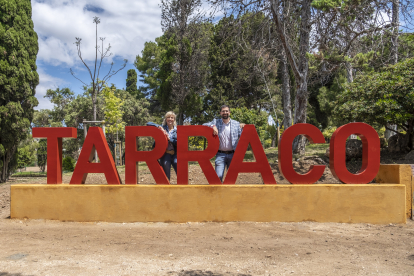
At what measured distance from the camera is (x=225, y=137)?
5.98 metres

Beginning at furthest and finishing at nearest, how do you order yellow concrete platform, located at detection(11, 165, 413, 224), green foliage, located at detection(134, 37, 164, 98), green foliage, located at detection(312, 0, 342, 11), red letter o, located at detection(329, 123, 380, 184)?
green foliage, located at detection(134, 37, 164, 98) < green foliage, located at detection(312, 0, 342, 11) < red letter o, located at detection(329, 123, 380, 184) < yellow concrete platform, located at detection(11, 165, 413, 224)

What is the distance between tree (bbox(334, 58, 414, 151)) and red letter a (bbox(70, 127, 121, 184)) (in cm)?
880

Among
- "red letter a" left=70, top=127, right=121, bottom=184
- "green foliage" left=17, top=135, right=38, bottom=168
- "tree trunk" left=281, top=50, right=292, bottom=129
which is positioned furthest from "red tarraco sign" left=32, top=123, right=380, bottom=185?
"green foliage" left=17, top=135, right=38, bottom=168

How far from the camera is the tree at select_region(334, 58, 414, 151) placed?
9.77 metres

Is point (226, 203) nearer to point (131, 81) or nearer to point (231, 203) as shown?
point (231, 203)

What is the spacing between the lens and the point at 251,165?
5762mm

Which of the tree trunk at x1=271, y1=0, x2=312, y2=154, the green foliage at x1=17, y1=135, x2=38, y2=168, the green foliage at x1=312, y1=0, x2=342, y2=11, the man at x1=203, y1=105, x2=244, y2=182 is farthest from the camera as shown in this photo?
the green foliage at x1=17, y1=135, x2=38, y2=168

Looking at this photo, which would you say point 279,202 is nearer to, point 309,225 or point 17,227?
point 309,225

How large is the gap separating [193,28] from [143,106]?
14.7m

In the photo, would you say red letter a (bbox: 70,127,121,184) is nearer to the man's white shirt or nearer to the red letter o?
the man's white shirt

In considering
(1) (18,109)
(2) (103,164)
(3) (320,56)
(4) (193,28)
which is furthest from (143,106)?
(2) (103,164)

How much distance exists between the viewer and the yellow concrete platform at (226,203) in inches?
216

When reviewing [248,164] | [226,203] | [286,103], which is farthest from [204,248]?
[286,103]

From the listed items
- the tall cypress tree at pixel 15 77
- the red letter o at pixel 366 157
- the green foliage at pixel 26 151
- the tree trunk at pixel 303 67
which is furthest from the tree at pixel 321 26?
the green foliage at pixel 26 151
